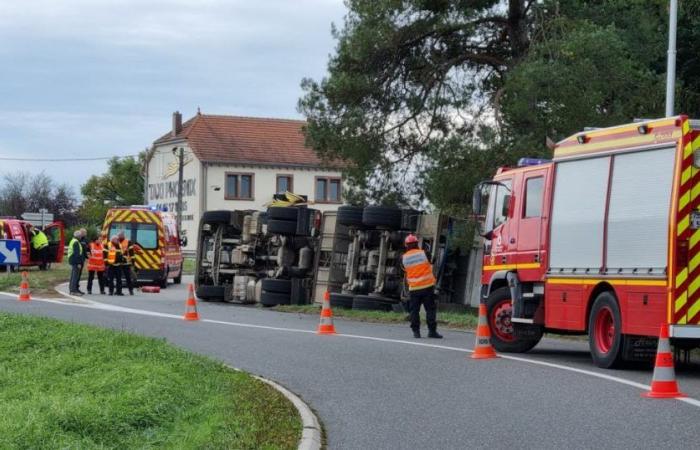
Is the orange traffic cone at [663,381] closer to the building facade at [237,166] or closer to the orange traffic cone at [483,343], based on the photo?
the orange traffic cone at [483,343]

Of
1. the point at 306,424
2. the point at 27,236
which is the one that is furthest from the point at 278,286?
the point at 27,236

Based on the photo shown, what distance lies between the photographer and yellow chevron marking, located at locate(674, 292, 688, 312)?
14398 millimetres

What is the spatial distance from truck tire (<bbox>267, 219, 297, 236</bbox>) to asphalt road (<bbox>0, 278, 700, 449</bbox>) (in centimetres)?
796

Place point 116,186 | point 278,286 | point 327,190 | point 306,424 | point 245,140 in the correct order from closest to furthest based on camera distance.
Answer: point 306,424 → point 278,286 → point 245,140 → point 327,190 → point 116,186

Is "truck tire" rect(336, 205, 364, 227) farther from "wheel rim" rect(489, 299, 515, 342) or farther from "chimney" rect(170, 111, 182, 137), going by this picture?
"chimney" rect(170, 111, 182, 137)

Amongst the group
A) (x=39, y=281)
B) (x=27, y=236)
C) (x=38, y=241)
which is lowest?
(x=39, y=281)

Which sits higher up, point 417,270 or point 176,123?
point 176,123

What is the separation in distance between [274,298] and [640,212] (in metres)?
17.0

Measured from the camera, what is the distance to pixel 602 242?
16.1 m

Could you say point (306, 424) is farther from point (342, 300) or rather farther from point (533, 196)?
point (342, 300)

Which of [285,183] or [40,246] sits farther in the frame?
[285,183]

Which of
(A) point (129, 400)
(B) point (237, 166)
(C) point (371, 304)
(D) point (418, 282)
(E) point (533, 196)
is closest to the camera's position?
(A) point (129, 400)

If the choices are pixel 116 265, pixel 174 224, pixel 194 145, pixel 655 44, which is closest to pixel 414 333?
pixel 655 44

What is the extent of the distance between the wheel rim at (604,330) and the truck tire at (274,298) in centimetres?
1570
